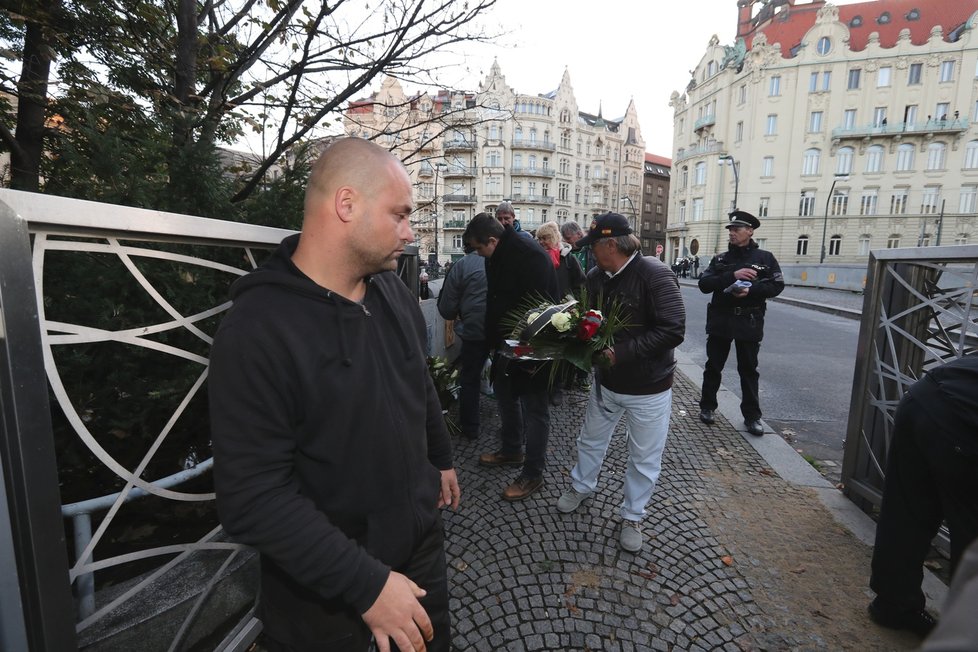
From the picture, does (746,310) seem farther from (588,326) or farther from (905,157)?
(905,157)

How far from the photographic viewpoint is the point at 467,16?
14.6 feet

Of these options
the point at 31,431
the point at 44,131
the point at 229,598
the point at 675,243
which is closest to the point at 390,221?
the point at 31,431

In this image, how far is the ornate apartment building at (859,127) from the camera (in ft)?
139

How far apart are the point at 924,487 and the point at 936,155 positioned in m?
58.3

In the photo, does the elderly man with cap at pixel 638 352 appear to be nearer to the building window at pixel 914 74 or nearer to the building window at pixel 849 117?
the building window at pixel 849 117

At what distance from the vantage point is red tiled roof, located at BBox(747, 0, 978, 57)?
42.9 m

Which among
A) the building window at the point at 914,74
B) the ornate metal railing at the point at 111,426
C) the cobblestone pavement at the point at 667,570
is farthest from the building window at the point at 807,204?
the ornate metal railing at the point at 111,426

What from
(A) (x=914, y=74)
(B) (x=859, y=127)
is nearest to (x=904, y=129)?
(B) (x=859, y=127)

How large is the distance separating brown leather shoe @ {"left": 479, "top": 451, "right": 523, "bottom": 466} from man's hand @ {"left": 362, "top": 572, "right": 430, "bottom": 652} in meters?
2.95

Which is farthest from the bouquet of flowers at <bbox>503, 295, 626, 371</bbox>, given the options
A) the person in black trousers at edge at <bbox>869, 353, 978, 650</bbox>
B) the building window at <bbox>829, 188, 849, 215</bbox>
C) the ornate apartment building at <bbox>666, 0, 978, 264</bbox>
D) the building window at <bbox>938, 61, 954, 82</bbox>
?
the building window at <bbox>938, 61, 954, 82</bbox>

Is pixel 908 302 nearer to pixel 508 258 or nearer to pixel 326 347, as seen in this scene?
pixel 508 258

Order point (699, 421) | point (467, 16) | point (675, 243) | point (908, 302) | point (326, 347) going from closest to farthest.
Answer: point (326, 347)
point (908, 302)
point (467, 16)
point (699, 421)
point (675, 243)

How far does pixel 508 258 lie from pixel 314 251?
2692 mm

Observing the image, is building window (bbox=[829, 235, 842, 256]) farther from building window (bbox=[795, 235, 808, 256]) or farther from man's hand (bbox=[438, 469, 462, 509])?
man's hand (bbox=[438, 469, 462, 509])
